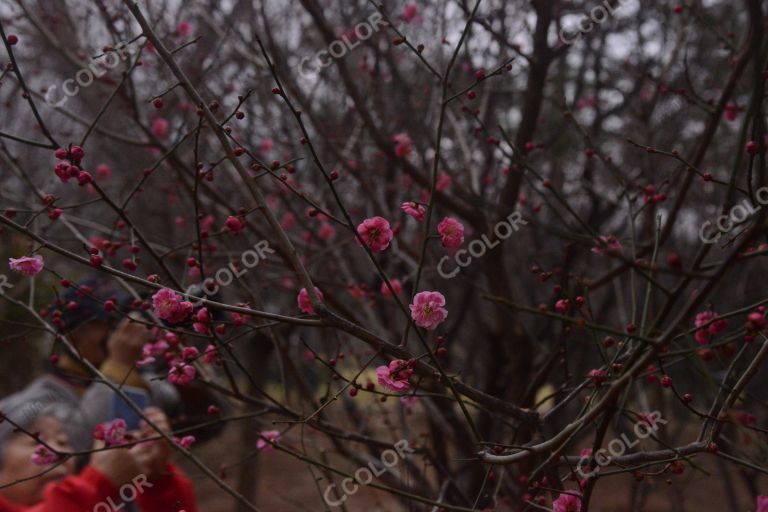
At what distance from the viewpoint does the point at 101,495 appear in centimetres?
233

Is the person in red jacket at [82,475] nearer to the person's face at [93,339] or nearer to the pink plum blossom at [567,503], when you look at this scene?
the person's face at [93,339]

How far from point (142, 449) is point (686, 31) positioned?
3.55 metres

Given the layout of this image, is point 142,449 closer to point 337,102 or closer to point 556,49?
point 556,49

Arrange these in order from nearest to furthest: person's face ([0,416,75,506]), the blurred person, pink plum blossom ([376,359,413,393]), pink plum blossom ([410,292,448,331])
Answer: pink plum blossom ([376,359,413,393]) < pink plum blossom ([410,292,448,331]) < person's face ([0,416,75,506]) < the blurred person

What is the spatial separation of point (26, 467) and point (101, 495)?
31 centimetres

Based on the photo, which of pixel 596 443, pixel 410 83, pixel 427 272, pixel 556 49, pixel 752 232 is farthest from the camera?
pixel 410 83

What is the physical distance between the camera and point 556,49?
10.2ft

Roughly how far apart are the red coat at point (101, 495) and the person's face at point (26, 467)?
0.04 metres

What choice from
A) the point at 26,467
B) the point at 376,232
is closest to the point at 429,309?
the point at 376,232

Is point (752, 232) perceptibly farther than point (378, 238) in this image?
No

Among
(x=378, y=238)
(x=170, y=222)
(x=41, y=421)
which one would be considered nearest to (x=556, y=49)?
(x=378, y=238)

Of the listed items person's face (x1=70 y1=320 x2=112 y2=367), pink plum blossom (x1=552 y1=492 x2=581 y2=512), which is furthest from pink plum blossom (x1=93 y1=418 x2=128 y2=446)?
pink plum blossom (x1=552 y1=492 x2=581 y2=512)

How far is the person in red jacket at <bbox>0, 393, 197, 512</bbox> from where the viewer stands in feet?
7.44

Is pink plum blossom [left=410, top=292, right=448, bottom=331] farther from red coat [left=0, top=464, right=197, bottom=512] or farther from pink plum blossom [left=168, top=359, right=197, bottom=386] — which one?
red coat [left=0, top=464, right=197, bottom=512]
